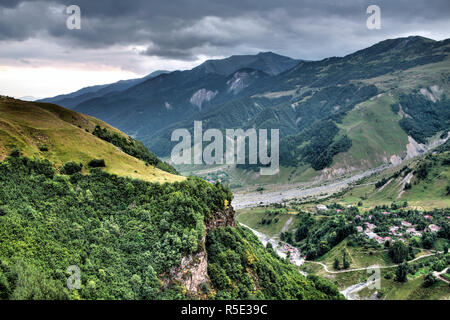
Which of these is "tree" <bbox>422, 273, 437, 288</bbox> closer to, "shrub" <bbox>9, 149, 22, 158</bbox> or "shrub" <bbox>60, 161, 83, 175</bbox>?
"shrub" <bbox>60, 161, 83, 175</bbox>

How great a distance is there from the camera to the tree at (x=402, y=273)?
11625 cm

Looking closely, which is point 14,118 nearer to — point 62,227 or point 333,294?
point 62,227

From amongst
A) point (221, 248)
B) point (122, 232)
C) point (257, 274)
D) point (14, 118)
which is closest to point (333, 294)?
point (257, 274)

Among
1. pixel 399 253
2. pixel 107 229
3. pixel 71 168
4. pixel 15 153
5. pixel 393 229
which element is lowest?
pixel 399 253

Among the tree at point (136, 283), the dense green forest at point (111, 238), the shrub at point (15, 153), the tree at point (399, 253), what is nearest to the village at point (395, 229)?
the tree at point (399, 253)

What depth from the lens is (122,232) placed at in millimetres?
66750

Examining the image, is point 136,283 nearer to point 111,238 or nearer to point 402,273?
point 111,238

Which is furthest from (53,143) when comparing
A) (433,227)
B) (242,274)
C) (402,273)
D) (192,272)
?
(433,227)

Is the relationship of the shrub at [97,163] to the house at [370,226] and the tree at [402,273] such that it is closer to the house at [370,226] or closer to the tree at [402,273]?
the tree at [402,273]

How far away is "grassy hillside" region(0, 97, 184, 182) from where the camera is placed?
76.9 metres

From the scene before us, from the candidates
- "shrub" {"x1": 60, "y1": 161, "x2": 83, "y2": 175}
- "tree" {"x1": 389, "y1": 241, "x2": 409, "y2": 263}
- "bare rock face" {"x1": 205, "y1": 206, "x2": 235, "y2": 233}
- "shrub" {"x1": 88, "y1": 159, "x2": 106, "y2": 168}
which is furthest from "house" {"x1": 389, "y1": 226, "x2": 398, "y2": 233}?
"shrub" {"x1": 60, "y1": 161, "x2": 83, "y2": 175}

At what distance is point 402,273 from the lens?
11650 centimetres

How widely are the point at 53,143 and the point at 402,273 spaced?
126m

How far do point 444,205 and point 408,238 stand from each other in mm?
57910
